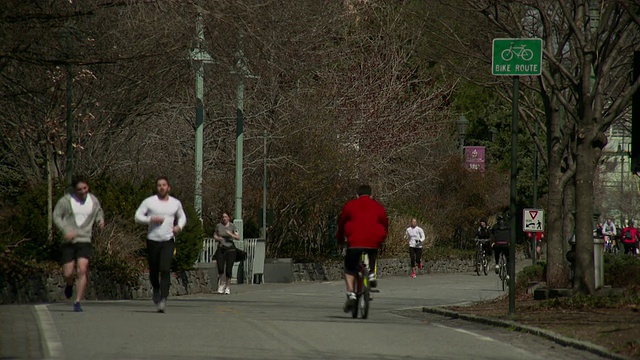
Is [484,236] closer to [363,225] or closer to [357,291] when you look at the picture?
[357,291]

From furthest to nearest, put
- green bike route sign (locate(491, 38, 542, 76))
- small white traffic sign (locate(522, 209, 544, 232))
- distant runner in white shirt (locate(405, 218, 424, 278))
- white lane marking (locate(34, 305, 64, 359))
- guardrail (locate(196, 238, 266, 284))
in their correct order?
distant runner in white shirt (locate(405, 218, 424, 278))
guardrail (locate(196, 238, 266, 284))
small white traffic sign (locate(522, 209, 544, 232))
green bike route sign (locate(491, 38, 542, 76))
white lane marking (locate(34, 305, 64, 359))

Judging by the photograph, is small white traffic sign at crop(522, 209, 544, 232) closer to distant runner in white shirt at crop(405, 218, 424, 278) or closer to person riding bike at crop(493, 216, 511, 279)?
person riding bike at crop(493, 216, 511, 279)

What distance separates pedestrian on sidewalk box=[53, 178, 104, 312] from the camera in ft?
55.3

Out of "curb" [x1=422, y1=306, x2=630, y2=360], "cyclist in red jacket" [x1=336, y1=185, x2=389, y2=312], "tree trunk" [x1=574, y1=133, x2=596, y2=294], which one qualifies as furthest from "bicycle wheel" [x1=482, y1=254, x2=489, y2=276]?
"cyclist in red jacket" [x1=336, y1=185, x2=389, y2=312]

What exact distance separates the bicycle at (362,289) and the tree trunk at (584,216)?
4.78 metres

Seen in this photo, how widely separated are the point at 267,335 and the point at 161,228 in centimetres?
394

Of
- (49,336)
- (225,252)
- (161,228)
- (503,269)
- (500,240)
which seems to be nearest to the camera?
(49,336)

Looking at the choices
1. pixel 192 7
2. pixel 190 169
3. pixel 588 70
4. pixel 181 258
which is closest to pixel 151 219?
pixel 192 7

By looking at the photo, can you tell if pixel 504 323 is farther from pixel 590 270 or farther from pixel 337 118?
pixel 337 118

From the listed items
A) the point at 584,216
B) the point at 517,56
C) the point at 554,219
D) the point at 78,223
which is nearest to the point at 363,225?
the point at 517,56

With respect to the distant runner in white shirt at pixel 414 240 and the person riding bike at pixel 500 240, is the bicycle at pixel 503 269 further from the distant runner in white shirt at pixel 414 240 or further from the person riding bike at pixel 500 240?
the distant runner in white shirt at pixel 414 240

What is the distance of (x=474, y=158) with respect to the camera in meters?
51.6

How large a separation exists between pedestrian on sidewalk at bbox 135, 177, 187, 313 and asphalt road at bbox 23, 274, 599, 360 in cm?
47

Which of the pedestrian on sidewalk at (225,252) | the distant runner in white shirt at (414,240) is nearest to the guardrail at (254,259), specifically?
the pedestrian on sidewalk at (225,252)
